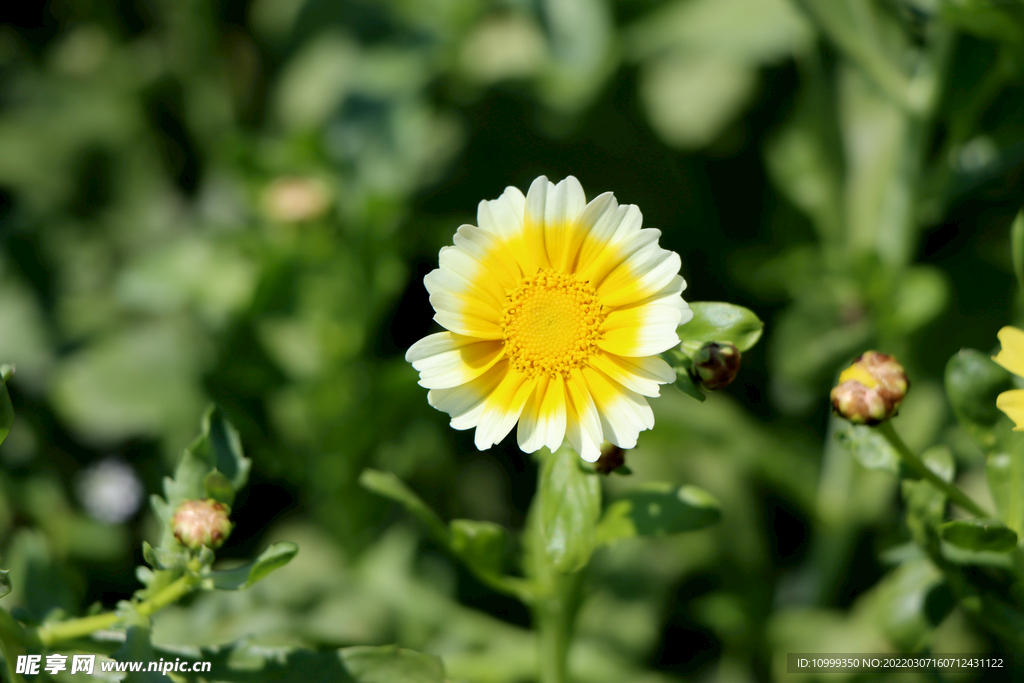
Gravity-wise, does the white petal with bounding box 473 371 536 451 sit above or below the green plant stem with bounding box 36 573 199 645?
above

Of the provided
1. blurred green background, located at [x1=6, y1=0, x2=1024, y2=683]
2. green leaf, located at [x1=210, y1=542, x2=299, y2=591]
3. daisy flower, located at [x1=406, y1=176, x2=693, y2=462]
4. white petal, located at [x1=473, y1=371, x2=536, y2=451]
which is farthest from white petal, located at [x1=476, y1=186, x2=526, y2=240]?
blurred green background, located at [x1=6, y1=0, x2=1024, y2=683]

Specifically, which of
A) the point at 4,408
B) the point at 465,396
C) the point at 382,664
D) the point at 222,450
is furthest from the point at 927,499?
the point at 4,408

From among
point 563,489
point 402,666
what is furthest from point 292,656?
point 563,489

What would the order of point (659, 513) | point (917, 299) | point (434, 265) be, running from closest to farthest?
point (659, 513), point (917, 299), point (434, 265)

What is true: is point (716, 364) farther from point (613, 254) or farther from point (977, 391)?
point (977, 391)

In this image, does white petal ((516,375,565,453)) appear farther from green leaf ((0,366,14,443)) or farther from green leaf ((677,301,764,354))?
green leaf ((0,366,14,443))

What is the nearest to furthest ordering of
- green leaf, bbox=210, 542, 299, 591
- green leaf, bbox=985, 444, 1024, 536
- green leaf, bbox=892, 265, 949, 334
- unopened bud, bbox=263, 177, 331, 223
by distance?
green leaf, bbox=210, 542, 299, 591 → green leaf, bbox=985, 444, 1024, 536 → green leaf, bbox=892, 265, 949, 334 → unopened bud, bbox=263, 177, 331, 223

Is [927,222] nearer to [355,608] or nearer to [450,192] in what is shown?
[450,192]
